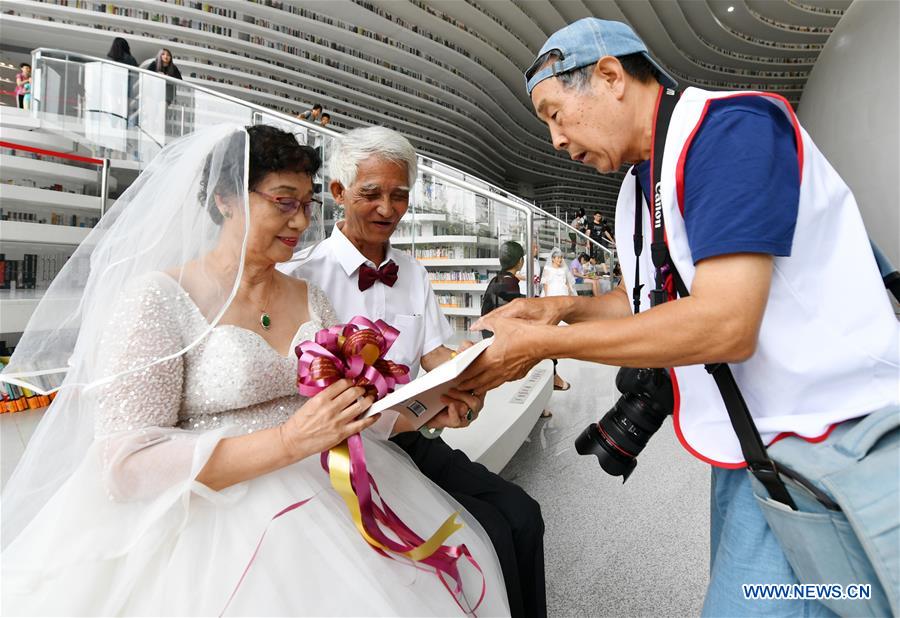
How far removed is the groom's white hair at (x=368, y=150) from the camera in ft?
5.21

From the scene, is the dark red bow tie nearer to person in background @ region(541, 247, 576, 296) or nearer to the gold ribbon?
the gold ribbon

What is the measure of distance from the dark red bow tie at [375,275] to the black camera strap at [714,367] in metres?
1.03

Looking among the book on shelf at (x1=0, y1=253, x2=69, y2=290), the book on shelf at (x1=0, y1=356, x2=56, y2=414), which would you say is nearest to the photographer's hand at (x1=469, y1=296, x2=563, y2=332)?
the book on shelf at (x1=0, y1=356, x2=56, y2=414)

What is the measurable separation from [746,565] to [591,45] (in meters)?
0.94

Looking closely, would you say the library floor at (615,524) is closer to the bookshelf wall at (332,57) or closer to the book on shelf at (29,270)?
the book on shelf at (29,270)

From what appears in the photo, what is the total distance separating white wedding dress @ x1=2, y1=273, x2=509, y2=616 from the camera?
797 mm

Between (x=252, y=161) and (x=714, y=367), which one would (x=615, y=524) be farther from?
(x=252, y=161)

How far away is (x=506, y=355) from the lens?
2.95 ft

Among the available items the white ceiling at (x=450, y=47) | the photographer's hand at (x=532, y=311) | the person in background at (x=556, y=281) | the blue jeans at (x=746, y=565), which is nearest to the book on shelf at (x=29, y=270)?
the photographer's hand at (x=532, y=311)

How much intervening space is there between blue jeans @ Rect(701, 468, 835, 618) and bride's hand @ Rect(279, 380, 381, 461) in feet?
2.24

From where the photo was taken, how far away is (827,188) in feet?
2.46

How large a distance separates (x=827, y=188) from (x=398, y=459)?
41.6 inches

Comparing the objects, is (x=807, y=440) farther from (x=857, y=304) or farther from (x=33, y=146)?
(x=33, y=146)

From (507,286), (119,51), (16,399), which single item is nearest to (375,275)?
(507,286)
